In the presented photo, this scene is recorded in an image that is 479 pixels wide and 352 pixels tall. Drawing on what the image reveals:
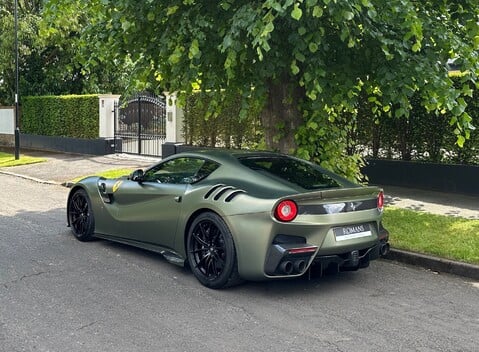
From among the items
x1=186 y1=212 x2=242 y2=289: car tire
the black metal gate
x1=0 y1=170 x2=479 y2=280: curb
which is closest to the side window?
x1=186 y1=212 x2=242 y2=289: car tire

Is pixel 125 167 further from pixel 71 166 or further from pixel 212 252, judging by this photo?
pixel 212 252

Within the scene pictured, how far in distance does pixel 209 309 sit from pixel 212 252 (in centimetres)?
72

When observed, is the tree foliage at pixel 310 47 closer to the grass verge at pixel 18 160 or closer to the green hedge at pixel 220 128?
the green hedge at pixel 220 128

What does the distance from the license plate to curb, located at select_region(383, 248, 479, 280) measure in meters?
1.29

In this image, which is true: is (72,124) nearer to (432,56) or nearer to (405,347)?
(432,56)

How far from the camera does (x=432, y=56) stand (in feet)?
23.1

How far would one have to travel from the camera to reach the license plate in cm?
527

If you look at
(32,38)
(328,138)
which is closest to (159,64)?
(328,138)

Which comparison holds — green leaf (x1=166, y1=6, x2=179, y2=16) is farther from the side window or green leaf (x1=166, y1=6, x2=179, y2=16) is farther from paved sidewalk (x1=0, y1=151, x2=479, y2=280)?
paved sidewalk (x1=0, y1=151, x2=479, y2=280)

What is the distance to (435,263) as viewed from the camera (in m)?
6.38

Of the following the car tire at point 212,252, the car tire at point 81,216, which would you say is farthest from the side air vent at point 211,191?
the car tire at point 81,216

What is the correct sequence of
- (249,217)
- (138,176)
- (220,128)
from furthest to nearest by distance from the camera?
(220,128)
(138,176)
(249,217)

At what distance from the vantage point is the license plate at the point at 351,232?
5.27 meters

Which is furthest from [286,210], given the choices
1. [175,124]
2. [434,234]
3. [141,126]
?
[141,126]
